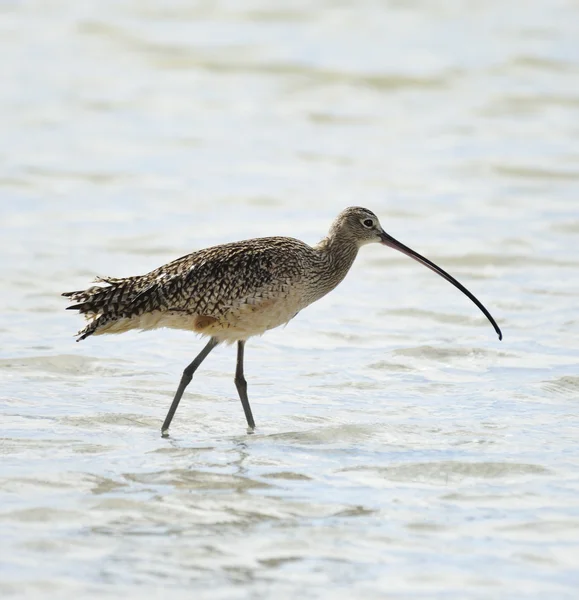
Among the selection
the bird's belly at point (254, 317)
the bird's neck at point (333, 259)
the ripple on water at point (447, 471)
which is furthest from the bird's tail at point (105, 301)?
the ripple on water at point (447, 471)

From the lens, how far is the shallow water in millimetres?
5742

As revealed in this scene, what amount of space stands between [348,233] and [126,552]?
311 cm

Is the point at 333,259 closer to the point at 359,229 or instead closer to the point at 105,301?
the point at 359,229

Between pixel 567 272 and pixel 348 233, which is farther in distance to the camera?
pixel 567 272

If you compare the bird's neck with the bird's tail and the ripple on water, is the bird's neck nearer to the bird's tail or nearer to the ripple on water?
the bird's tail

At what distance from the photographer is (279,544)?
5723 mm

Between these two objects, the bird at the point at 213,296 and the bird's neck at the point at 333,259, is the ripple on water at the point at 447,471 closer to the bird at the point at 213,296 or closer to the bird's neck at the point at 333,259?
the bird at the point at 213,296

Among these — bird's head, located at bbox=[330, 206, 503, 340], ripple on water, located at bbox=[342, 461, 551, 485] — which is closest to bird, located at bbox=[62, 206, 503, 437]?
bird's head, located at bbox=[330, 206, 503, 340]

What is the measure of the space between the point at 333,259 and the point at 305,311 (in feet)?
9.22

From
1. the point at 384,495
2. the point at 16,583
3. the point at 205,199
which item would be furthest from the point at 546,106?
the point at 16,583

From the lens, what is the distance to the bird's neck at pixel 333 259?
7.96 metres

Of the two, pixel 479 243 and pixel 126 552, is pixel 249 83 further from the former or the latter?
pixel 126 552

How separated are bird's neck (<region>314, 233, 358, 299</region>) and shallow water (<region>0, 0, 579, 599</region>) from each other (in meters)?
0.74

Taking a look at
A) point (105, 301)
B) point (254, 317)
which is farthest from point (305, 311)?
point (105, 301)
